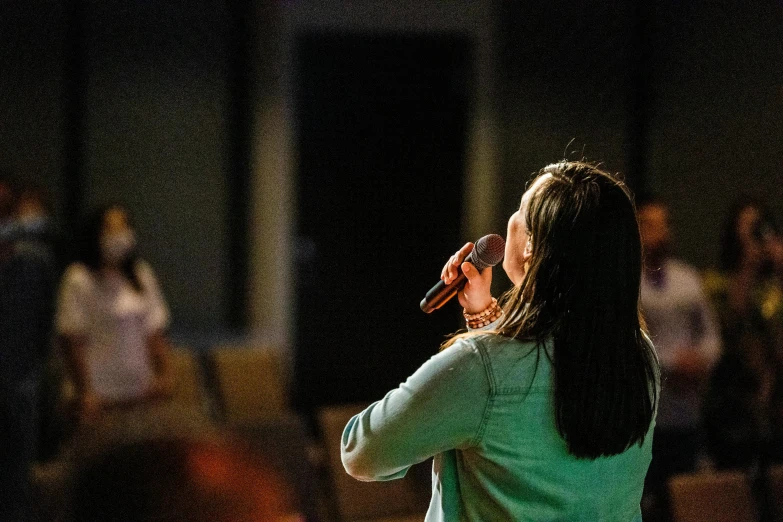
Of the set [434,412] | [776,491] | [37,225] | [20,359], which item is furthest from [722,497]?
[37,225]

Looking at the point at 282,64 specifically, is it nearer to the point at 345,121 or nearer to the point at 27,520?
the point at 345,121

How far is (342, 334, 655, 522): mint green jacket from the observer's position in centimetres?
134

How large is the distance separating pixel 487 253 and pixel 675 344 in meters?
2.42

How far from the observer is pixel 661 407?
361 centimetres

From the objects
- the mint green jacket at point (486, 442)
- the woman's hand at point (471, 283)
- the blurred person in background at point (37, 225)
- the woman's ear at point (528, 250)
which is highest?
the woman's ear at point (528, 250)

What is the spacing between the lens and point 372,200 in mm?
6664

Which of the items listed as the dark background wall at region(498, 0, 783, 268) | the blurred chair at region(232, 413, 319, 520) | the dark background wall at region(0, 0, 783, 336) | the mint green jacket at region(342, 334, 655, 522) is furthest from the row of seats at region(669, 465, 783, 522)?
the dark background wall at region(0, 0, 783, 336)

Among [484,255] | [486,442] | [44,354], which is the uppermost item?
[484,255]

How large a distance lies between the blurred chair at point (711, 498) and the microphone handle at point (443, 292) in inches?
57.5

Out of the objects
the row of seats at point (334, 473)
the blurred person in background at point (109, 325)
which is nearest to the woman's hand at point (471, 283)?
the row of seats at point (334, 473)

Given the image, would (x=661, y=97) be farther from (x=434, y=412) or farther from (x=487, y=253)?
(x=434, y=412)

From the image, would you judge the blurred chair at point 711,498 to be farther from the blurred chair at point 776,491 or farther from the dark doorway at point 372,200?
the dark doorway at point 372,200

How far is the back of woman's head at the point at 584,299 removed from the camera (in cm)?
139

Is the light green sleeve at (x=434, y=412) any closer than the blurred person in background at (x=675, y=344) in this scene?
Yes
